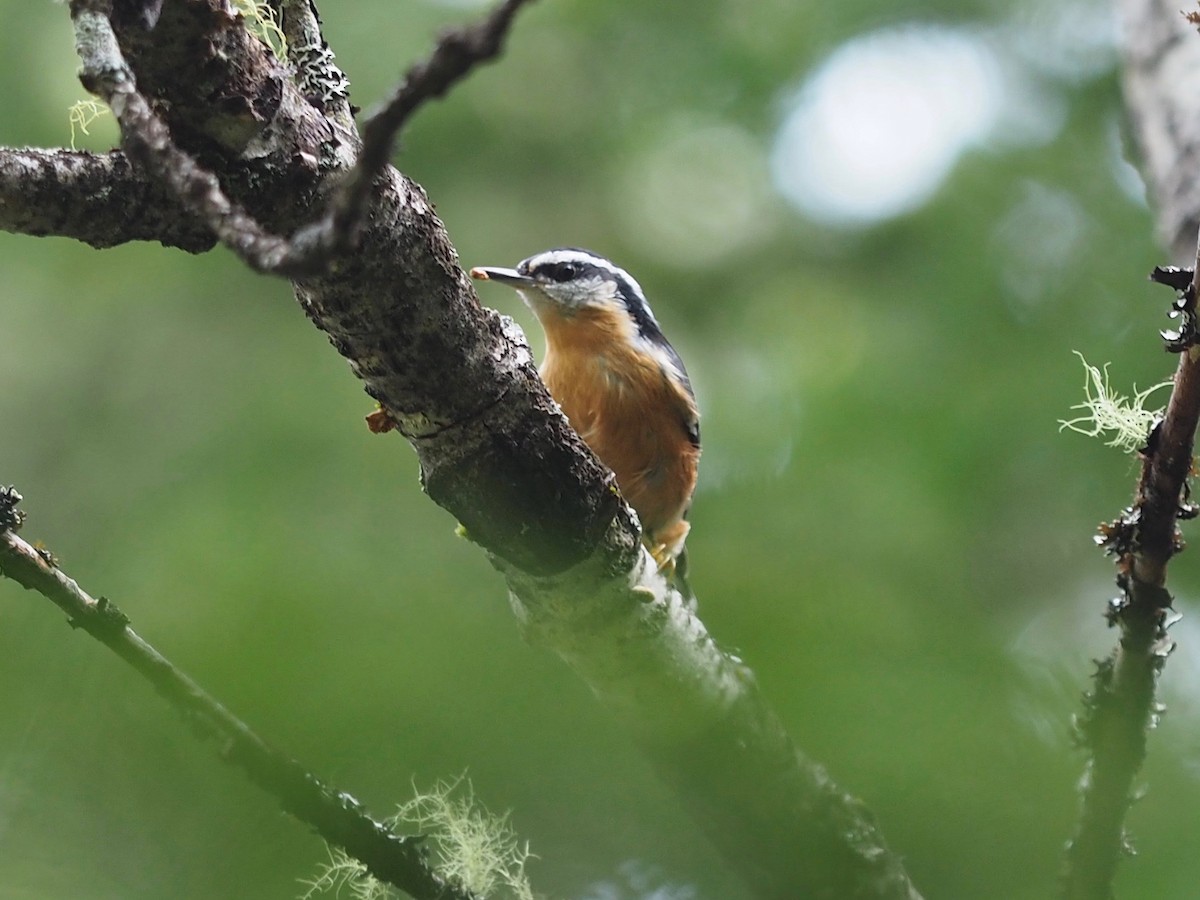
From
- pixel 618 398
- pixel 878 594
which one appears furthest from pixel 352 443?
pixel 878 594

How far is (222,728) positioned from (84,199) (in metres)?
0.63

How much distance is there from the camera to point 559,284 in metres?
3.16

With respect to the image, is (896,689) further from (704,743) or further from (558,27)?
(558,27)

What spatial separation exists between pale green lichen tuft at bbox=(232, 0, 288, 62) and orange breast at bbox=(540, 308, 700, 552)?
5.10ft

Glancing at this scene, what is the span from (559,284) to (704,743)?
A: 1.74 meters

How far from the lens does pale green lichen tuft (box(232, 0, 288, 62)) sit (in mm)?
1310

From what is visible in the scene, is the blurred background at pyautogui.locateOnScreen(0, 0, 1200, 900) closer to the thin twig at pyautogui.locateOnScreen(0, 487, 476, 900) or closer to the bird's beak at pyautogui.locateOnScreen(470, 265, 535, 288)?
the thin twig at pyautogui.locateOnScreen(0, 487, 476, 900)

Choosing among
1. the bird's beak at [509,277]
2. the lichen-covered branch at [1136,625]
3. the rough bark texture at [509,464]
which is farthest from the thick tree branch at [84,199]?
the bird's beak at [509,277]

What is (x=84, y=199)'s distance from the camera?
4.03 feet

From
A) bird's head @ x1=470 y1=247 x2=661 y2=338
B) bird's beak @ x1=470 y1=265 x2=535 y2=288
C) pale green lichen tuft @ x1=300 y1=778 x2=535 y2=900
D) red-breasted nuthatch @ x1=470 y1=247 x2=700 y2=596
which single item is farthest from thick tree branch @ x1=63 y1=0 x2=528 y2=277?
bird's head @ x1=470 y1=247 x2=661 y2=338

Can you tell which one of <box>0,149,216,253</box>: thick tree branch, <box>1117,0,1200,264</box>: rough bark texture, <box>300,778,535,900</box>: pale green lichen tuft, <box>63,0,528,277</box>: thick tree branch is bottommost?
<box>300,778,535,900</box>: pale green lichen tuft

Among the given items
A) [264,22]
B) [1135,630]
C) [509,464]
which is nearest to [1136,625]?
[1135,630]

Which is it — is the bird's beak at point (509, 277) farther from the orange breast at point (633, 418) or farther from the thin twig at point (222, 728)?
the thin twig at point (222, 728)

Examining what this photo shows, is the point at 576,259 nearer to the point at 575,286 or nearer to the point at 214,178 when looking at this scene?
the point at 575,286
